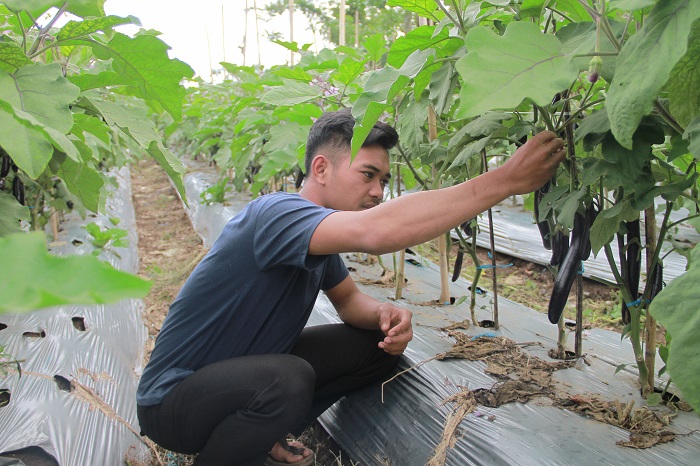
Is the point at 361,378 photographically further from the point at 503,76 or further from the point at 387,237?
the point at 503,76

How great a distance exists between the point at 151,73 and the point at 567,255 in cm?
106

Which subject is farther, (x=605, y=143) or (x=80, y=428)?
(x=80, y=428)

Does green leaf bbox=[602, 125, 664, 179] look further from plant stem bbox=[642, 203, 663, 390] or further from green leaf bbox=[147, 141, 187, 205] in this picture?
green leaf bbox=[147, 141, 187, 205]

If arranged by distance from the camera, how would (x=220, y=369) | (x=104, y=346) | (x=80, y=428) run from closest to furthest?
(x=220, y=369) → (x=80, y=428) → (x=104, y=346)

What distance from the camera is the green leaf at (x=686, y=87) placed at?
982 millimetres

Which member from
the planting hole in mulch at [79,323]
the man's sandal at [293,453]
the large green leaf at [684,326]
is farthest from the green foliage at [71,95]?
the planting hole in mulch at [79,323]

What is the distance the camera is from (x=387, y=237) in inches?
52.4

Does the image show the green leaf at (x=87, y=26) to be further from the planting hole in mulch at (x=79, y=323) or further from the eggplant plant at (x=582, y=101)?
the planting hole in mulch at (x=79, y=323)

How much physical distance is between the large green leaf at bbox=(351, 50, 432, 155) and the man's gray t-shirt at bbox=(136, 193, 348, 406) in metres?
0.38

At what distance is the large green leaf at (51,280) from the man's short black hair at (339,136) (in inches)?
55.7

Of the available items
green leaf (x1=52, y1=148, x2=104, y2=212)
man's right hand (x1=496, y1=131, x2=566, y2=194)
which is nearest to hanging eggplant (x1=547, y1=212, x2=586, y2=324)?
man's right hand (x1=496, y1=131, x2=566, y2=194)

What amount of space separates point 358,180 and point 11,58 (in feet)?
2.88

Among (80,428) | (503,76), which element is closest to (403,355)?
(80,428)

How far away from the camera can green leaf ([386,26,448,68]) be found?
4.53 feet
